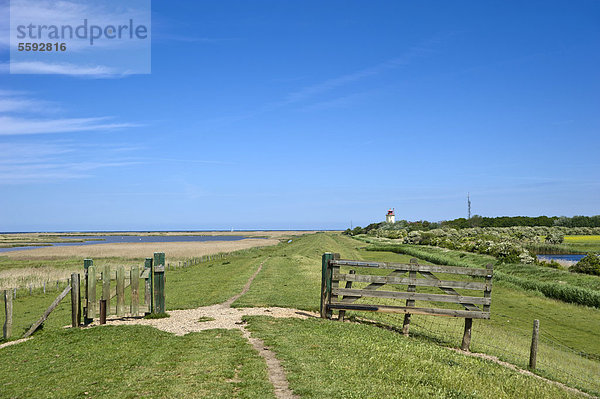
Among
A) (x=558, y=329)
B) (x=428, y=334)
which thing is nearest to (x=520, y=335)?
(x=558, y=329)

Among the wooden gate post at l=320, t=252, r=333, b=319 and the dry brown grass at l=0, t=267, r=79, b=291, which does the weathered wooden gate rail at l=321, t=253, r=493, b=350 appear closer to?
the wooden gate post at l=320, t=252, r=333, b=319

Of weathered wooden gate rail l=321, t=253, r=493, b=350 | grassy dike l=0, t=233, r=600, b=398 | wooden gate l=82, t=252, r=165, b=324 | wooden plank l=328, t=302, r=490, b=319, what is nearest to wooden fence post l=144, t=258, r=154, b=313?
wooden gate l=82, t=252, r=165, b=324

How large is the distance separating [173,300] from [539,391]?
17461mm

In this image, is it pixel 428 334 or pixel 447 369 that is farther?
pixel 428 334

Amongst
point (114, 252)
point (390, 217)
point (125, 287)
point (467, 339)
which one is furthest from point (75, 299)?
point (390, 217)

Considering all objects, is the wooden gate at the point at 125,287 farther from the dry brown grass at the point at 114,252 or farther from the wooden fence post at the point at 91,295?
the dry brown grass at the point at 114,252

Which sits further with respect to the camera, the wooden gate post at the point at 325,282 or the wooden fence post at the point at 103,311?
the wooden gate post at the point at 325,282

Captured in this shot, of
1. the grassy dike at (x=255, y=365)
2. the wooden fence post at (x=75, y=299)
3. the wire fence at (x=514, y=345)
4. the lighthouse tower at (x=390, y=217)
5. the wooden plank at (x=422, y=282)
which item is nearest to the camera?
the grassy dike at (x=255, y=365)

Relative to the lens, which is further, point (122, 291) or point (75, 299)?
point (122, 291)

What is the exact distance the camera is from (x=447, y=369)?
1020 cm

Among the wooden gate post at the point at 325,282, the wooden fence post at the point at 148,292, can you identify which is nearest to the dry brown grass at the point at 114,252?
the wooden fence post at the point at 148,292

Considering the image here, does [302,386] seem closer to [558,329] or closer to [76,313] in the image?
[76,313]

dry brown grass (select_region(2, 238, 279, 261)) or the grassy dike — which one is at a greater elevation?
the grassy dike

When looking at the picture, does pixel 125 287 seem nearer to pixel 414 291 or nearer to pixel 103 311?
pixel 103 311
